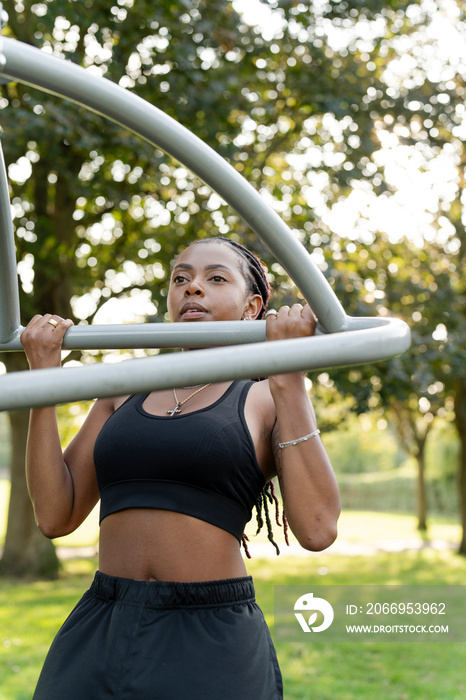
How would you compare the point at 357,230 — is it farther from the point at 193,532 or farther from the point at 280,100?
the point at 193,532

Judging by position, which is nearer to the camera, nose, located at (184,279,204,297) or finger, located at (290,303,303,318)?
finger, located at (290,303,303,318)

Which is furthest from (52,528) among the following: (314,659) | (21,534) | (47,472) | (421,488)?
(421,488)

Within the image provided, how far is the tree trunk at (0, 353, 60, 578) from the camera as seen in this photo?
31.9 ft

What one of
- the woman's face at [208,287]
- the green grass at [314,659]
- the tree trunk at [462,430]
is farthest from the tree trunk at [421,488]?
the woman's face at [208,287]

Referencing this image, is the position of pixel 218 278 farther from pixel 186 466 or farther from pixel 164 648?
pixel 164 648

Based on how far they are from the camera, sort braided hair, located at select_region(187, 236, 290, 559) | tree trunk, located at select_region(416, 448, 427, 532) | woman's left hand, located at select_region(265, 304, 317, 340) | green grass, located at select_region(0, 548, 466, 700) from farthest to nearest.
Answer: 1. tree trunk, located at select_region(416, 448, 427, 532)
2. green grass, located at select_region(0, 548, 466, 700)
3. braided hair, located at select_region(187, 236, 290, 559)
4. woman's left hand, located at select_region(265, 304, 317, 340)

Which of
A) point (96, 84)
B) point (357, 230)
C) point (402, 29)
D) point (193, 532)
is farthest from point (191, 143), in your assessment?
point (402, 29)

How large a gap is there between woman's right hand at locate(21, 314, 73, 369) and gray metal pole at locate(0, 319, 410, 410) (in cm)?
65

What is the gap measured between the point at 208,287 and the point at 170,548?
599mm

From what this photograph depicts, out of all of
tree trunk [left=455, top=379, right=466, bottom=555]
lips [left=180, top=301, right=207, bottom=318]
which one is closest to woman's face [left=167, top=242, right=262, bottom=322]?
lips [left=180, top=301, right=207, bottom=318]

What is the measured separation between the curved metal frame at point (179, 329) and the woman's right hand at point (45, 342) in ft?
0.19

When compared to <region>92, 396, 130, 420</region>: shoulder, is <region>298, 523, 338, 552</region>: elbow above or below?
below

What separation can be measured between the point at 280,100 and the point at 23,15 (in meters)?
3.05

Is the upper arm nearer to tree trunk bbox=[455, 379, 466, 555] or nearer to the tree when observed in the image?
the tree
